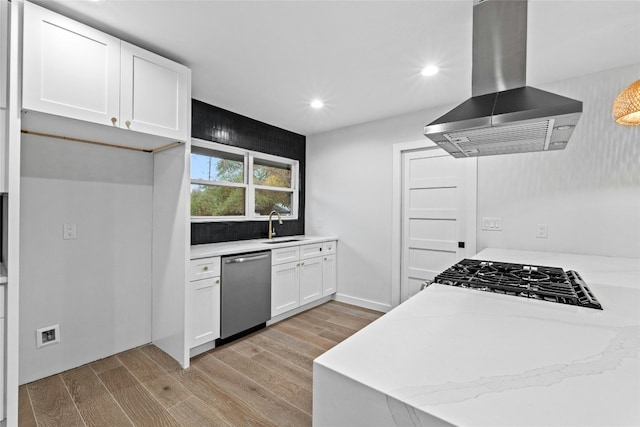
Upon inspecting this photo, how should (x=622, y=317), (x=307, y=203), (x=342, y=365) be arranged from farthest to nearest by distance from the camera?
1. (x=307, y=203)
2. (x=622, y=317)
3. (x=342, y=365)

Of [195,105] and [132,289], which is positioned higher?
[195,105]

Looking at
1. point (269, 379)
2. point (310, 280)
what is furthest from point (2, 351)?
point (310, 280)

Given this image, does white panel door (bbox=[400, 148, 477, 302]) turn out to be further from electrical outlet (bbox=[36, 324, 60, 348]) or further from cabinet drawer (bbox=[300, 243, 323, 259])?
electrical outlet (bbox=[36, 324, 60, 348])

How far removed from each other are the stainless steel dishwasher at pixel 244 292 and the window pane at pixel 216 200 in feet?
2.54

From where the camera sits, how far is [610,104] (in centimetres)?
238

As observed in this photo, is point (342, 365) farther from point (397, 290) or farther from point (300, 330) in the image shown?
point (397, 290)

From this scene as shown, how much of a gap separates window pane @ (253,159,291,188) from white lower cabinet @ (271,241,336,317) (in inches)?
41.7

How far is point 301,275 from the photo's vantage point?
353 centimetres

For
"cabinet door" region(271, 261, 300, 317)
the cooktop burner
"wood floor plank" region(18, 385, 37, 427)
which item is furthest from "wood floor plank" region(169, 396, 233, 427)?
the cooktop burner

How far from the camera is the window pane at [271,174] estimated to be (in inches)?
151

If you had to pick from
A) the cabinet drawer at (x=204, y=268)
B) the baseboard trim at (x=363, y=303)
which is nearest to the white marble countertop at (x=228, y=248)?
the cabinet drawer at (x=204, y=268)

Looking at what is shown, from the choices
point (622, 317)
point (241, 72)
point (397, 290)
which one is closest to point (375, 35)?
point (241, 72)

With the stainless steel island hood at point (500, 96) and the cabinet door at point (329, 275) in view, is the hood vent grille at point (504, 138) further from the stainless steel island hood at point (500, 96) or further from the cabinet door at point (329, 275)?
the cabinet door at point (329, 275)

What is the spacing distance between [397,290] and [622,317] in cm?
259
